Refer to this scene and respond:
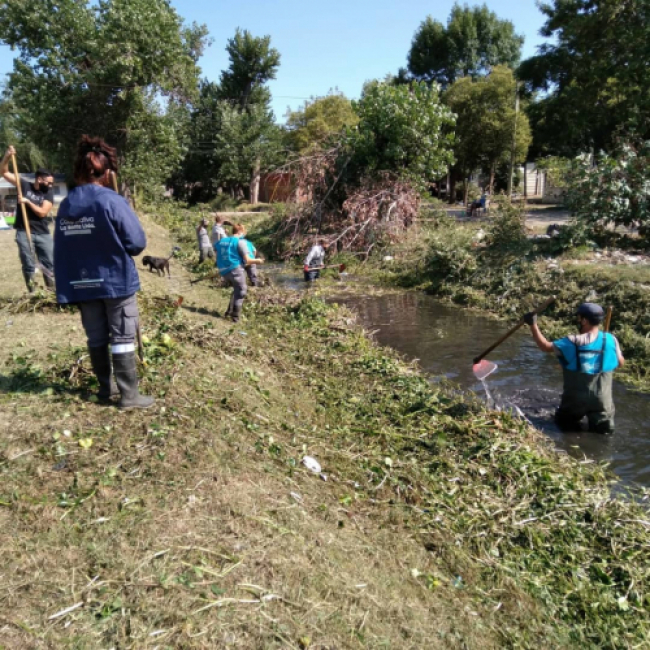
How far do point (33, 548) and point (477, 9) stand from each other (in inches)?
2076

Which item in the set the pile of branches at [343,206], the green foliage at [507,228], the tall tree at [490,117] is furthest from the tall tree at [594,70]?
the pile of branches at [343,206]

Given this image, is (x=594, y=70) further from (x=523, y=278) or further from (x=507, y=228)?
(x=523, y=278)

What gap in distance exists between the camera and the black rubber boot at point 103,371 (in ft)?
14.0

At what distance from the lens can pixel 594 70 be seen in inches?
714

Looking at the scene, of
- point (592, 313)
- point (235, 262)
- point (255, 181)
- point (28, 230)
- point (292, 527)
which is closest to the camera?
point (292, 527)

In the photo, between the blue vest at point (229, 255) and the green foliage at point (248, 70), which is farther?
the green foliage at point (248, 70)

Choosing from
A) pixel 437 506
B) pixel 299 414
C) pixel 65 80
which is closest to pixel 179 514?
pixel 437 506

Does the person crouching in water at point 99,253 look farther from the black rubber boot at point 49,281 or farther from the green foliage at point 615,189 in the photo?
the green foliage at point 615,189

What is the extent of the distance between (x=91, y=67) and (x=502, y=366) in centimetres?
2293

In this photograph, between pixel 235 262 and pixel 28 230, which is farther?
pixel 235 262

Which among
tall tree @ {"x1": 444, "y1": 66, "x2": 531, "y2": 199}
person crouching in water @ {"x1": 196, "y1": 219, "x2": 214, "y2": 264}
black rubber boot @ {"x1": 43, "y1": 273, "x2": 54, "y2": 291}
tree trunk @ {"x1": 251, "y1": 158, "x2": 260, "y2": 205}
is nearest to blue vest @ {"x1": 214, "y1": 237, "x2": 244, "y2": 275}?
black rubber boot @ {"x1": 43, "y1": 273, "x2": 54, "y2": 291}

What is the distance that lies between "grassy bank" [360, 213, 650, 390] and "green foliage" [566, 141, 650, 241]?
999 mm

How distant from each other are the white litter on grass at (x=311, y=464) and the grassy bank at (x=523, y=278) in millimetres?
5310

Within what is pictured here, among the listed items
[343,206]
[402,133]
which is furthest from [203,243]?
[402,133]
